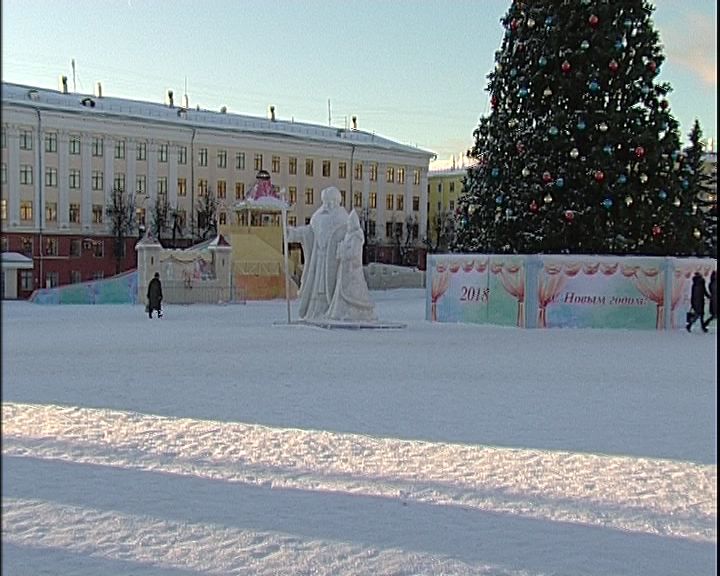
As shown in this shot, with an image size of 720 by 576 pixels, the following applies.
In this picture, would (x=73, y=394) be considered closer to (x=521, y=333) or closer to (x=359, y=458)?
(x=359, y=458)

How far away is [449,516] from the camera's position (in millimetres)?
5082

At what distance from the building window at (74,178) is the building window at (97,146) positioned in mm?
1453

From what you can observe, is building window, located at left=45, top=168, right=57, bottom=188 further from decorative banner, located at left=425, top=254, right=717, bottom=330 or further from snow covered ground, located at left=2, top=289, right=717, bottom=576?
snow covered ground, located at left=2, top=289, right=717, bottom=576

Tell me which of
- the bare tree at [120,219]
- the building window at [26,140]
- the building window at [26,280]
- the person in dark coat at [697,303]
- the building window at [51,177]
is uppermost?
the building window at [26,140]

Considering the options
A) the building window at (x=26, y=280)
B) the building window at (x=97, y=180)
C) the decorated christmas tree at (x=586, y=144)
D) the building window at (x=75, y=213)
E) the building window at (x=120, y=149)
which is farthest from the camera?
the building window at (x=120, y=149)

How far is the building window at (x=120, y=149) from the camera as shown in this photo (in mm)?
53750

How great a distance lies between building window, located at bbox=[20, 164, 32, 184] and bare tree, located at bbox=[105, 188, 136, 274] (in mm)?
5152

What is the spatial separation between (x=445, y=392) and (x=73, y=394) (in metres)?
3.96

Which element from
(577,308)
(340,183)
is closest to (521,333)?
(577,308)

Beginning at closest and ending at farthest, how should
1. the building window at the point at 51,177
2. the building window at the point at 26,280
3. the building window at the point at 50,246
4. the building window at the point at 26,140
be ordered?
the building window at the point at 26,140 < the building window at the point at 26,280 < the building window at the point at 51,177 < the building window at the point at 50,246

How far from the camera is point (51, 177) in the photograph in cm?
5153

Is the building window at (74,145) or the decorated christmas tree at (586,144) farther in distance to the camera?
the building window at (74,145)

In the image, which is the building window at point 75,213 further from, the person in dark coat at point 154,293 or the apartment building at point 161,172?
the person in dark coat at point 154,293

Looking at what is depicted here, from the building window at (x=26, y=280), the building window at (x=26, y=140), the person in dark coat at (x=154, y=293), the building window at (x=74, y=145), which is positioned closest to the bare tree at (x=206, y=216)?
the building window at (x=74, y=145)
